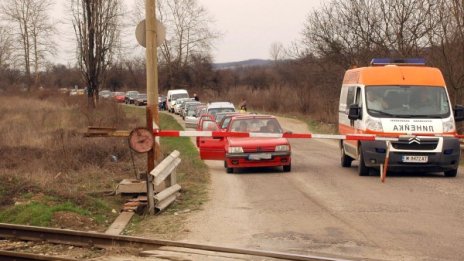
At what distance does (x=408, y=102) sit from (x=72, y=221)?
28.0ft

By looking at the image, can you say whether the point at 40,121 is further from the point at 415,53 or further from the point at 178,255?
the point at 178,255

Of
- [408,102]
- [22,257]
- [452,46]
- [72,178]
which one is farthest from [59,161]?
[452,46]

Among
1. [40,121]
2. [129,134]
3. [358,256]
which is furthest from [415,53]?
[358,256]

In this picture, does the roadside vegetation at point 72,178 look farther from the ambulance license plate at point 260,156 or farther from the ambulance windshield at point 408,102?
the ambulance windshield at point 408,102

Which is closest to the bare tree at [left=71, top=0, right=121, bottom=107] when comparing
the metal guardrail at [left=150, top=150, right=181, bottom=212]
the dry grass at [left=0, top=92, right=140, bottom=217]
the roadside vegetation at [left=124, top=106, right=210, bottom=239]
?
the dry grass at [left=0, top=92, right=140, bottom=217]

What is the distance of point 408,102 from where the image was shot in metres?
15.0

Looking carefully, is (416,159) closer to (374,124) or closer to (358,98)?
(374,124)

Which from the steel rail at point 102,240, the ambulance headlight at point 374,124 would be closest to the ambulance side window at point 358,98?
the ambulance headlight at point 374,124

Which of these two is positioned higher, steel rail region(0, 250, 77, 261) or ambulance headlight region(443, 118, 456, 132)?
ambulance headlight region(443, 118, 456, 132)

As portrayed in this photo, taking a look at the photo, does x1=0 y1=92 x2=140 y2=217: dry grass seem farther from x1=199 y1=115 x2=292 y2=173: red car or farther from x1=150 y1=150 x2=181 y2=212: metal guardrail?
x1=199 y1=115 x2=292 y2=173: red car

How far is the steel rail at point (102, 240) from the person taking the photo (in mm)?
7201

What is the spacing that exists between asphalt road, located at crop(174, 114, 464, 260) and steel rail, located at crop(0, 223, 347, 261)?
1.84ft

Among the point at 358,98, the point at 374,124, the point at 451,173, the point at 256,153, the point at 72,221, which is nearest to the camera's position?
the point at 72,221

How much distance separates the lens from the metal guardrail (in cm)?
1043
